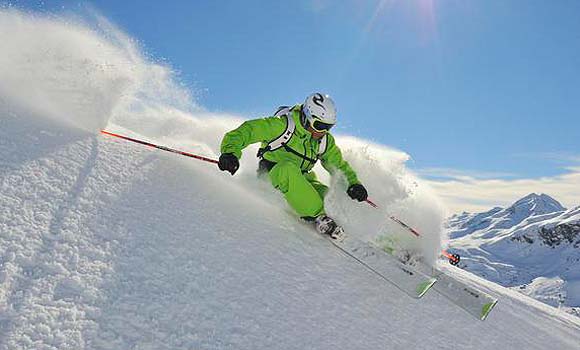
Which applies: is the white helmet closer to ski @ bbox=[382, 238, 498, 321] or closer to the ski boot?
the ski boot

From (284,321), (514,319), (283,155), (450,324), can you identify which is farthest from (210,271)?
(514,319)

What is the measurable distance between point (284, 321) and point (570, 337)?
4175 mm

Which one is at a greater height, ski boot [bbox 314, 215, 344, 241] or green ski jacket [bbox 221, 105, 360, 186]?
green ski jacket [bbox 221, 105, 360, 186]

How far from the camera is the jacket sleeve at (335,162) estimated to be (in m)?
6.23

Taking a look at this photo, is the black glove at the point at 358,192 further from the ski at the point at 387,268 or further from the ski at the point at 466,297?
the ski at the point at 466,297

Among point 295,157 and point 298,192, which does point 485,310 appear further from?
point 295,157

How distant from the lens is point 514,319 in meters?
5.02

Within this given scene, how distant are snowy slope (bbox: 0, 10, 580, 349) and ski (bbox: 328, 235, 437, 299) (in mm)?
141

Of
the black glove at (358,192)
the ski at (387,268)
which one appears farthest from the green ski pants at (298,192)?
the black glove at (358,192)

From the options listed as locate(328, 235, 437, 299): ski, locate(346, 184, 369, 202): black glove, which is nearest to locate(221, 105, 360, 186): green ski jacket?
locate(346, 184, 369, 202): black glove

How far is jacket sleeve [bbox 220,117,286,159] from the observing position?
5277 mm

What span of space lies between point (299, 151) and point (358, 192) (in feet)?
3.16

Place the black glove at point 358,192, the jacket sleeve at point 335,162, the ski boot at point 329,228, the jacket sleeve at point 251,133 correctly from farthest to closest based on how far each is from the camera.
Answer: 1. the jacket sleeve at point 335,162
2. the black glove at point 358,192
3. the jacket sleeve at point 251,133
4. the ski boot at point 329,228

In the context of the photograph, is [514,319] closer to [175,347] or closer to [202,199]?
[202,199]
